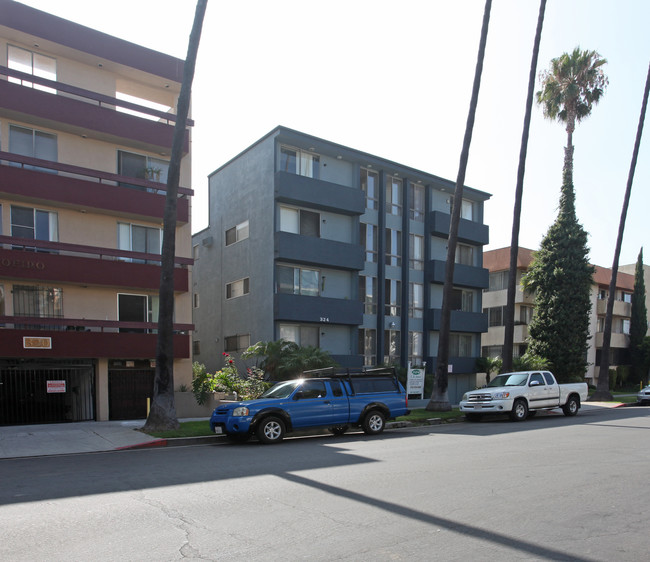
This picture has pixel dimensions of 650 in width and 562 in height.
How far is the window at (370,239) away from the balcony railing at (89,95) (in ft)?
37.8

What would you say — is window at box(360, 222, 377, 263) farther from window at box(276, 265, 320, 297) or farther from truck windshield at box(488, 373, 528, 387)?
truck windshield at box(488, 373, 528, 387)

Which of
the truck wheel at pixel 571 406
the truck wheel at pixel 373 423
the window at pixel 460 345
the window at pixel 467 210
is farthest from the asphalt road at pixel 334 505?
the window at pixel 467 210

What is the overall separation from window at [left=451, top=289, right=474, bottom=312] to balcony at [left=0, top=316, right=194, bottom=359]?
19.0m

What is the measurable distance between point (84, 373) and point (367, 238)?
636 inches

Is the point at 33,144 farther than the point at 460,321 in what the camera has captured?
No

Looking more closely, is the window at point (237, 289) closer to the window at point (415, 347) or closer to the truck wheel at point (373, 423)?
the window at point (415, 347)

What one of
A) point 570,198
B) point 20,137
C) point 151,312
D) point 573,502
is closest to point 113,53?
point 20,137

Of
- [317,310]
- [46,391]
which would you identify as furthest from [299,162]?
Answer: [46,391]

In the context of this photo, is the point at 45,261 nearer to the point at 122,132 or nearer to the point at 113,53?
the point at 122,132

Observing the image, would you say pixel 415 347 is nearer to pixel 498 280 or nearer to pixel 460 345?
pixel 460 345

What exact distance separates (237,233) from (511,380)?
51.4 feet

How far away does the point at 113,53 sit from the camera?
21.9 m

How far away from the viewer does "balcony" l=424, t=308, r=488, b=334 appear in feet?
109

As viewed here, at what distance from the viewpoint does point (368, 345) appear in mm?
31156
